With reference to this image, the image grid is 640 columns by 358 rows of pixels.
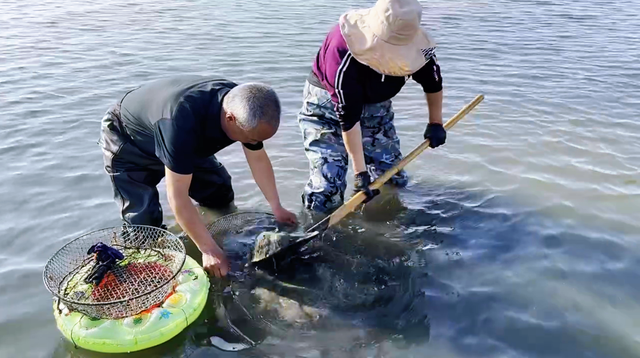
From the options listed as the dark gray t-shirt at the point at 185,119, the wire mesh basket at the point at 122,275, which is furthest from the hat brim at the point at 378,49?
the wire mesh basket at the point at 122,275

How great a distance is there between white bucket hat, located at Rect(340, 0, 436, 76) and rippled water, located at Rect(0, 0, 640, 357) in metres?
1.50

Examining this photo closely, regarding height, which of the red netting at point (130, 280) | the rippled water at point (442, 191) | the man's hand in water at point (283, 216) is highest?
the red netting at point (130, 280)

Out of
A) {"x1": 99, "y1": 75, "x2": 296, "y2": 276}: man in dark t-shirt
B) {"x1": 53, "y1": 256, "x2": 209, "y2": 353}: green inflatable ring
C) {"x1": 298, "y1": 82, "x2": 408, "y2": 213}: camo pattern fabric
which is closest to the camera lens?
{"x1": 53, "y1": 256, "x2": 209, "y2": 353}: green inflatable ring

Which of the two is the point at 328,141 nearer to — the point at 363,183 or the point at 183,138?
the point at 363,183

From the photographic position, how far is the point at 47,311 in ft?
12.2

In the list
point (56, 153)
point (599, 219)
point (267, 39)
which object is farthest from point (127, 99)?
point (267, 39)

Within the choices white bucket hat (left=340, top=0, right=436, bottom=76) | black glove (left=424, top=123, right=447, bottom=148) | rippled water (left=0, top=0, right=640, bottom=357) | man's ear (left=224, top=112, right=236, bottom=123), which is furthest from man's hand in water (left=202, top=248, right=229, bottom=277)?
black glove (left=424, top=123, right=447, bottom=148)

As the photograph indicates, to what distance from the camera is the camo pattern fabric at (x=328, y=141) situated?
4543 millimetres

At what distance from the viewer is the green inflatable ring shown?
10.3 ft

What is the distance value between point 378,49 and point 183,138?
4.62 ft

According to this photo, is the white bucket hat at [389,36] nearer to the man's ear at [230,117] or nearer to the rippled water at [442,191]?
the man's ear at [230,117]

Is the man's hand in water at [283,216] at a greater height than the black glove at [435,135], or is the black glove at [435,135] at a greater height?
the black glove at [435,135]

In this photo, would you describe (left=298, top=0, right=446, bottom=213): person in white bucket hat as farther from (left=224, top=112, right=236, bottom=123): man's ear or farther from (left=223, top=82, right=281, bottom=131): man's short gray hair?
(left=224, top=112, right=236, bottom=123): man's ear

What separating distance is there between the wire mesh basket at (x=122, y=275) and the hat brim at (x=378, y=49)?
1781 millimetres
